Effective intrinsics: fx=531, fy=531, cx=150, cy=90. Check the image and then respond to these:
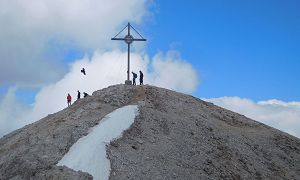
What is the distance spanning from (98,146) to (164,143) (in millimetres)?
5136

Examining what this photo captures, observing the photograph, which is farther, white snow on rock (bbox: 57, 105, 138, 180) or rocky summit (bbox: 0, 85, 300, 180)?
rocky summit (bbox: 0, 85, 300, 180)

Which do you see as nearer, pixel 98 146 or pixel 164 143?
pixel 98 146

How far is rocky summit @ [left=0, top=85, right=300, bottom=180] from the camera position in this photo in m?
31.0

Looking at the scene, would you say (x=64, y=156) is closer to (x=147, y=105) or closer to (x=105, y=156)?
(x=105, y=156)

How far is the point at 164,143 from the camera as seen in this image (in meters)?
35.4

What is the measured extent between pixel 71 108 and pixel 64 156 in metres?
13.9

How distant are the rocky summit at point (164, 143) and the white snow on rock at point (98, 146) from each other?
0.44 m

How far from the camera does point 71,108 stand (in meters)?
45.1

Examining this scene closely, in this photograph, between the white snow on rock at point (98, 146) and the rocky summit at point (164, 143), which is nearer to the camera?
the white snow on rock at point (98, 146)

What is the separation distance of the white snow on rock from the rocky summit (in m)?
0.44

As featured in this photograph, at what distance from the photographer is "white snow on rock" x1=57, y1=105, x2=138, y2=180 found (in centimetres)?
2969

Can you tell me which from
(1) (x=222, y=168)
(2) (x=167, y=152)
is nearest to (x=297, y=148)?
(1) (x=222, y=168)

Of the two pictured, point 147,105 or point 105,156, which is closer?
point 105,156

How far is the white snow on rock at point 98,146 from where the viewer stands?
97.4 feet
